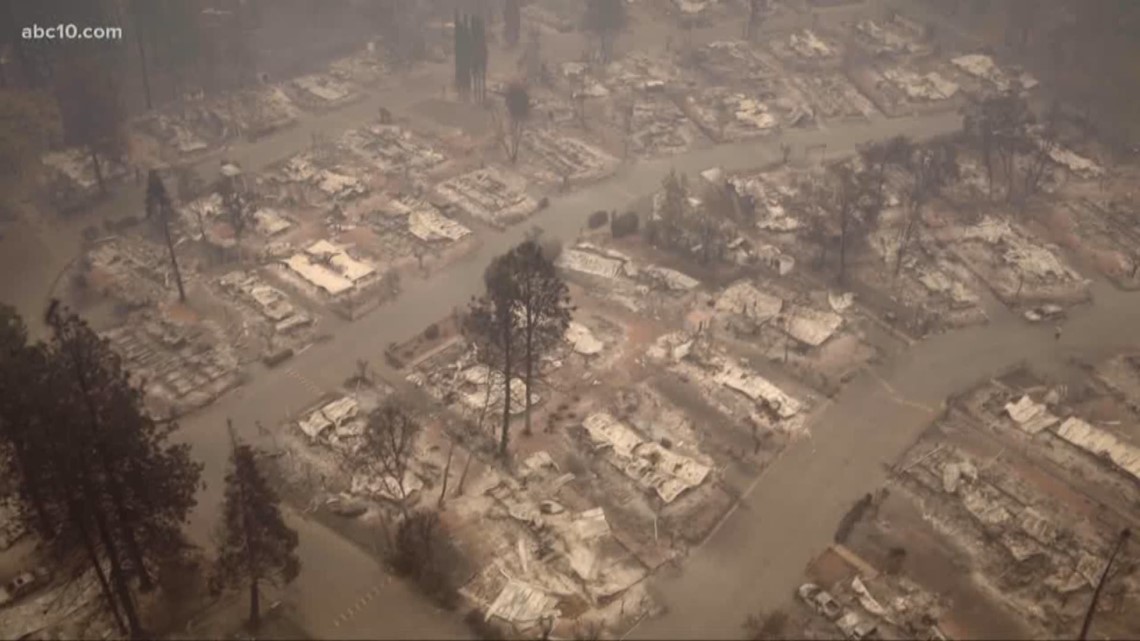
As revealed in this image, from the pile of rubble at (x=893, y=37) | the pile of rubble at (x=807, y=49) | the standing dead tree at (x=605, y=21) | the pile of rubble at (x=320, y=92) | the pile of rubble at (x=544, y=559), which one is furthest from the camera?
the pile of rubble at (x=893, y=37)

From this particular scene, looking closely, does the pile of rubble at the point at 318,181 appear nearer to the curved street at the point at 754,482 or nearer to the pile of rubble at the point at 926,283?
the curved street at the point at 754,482

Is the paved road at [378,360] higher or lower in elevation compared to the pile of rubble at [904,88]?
lower

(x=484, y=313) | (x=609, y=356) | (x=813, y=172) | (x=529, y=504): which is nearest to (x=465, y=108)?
(x=813, y=172)

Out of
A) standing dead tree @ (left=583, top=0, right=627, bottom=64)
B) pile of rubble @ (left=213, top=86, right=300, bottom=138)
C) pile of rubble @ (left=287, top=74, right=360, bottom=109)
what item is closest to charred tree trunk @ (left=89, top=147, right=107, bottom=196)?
pile of rubble @ (left=213, top=86, right=300, bottom=138)

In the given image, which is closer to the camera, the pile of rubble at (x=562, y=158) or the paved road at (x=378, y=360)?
the paved road at (x=378, y=360)

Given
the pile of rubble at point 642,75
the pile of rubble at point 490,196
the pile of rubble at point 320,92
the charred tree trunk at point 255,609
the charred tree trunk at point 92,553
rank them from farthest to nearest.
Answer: the pile of rubble at point 642,75 < the pile of rubble at point 320,92 < the pile of rubble at point 490,196 < the charred tree trunk at point 255,609 < the charred tree trunk at point 92,553

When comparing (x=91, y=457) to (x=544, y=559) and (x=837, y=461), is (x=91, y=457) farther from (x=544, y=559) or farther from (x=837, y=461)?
(x=837, y=461)

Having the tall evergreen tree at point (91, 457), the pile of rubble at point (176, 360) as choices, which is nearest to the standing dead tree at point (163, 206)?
the pile of rubble at point (176, 360)
